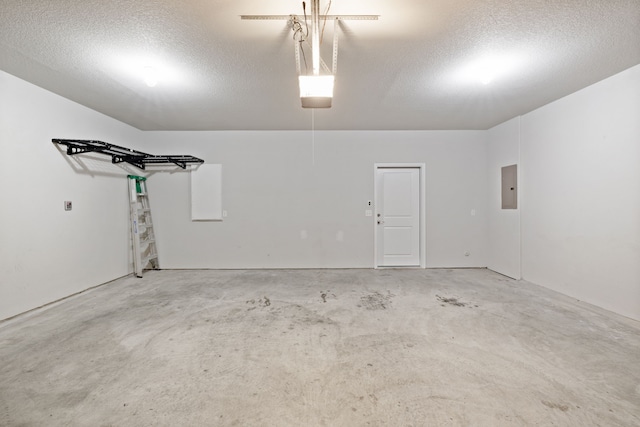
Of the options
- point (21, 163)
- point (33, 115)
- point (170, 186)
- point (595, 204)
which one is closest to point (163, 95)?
point (33, 115)

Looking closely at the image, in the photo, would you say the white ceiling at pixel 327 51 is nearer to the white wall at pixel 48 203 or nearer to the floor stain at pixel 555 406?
the white wall at pixel 48 203

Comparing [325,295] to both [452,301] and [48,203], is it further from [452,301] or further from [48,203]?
[48,203]

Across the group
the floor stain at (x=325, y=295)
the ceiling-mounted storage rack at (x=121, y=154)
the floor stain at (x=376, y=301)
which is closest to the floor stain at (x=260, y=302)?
the floor stain at (x=325, y=295)

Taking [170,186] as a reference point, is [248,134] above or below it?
above

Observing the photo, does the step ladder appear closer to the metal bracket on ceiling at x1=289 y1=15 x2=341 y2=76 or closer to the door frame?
the metal bracket on ceiling at x1=289 y1=15 x2=341 y2=76

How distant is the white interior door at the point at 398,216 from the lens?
514cm

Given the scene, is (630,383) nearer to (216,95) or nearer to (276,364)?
(276,364)

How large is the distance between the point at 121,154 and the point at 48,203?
4.71 feet

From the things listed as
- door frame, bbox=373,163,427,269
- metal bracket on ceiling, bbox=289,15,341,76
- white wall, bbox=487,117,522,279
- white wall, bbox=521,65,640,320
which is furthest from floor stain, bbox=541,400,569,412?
door frame, bbox=373,163,427,269

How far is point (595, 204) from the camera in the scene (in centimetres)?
314

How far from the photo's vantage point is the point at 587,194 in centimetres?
322

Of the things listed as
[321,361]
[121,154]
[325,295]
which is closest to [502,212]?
[325,295]

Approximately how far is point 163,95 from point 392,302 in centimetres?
394

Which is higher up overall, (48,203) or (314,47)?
(314,47)
